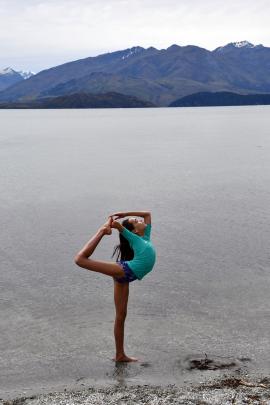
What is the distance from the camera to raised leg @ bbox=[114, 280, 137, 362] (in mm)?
11336

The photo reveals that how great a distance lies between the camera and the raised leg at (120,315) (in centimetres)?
1134

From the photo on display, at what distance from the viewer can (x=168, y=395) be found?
1038cm

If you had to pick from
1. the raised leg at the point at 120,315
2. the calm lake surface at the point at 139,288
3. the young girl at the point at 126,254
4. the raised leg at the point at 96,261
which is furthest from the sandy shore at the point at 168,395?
the raised leg at the point at 96,261

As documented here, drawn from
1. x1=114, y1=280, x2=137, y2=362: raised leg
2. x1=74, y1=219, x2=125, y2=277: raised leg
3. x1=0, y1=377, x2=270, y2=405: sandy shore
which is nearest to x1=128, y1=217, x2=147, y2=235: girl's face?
x1=74, y1=219, x2=125, y2=277: raised leg

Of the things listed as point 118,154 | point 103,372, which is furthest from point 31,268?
point 118,154

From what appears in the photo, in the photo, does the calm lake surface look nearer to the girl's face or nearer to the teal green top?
the teal green top

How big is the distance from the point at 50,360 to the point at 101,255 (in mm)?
9653

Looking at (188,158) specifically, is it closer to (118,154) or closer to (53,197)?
(118,154)

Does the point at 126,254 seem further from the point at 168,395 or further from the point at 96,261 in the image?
the point at 168,395

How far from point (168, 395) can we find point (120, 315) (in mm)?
2210

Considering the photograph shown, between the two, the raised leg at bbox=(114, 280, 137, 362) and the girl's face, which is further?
the raised leg at bbox=(114, 280, 137, 362)

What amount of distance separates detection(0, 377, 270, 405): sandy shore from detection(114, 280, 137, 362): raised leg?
1.21 m

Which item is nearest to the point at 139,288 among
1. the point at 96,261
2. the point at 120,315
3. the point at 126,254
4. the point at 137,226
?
the point at 120,315

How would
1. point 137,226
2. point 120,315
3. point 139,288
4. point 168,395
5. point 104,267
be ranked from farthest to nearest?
point 139,288
point 120,315
point 137,226
point 104,267
point 168,395
